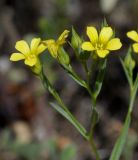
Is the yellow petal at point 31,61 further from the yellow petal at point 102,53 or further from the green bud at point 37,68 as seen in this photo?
the yellow petal at point 102,53

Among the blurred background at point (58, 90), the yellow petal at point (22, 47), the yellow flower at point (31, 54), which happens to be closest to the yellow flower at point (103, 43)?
the yellow flower at point (31, 54)

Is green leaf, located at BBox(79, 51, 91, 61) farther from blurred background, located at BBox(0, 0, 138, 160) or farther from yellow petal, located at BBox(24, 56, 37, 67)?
blurred background, located at BBox(0, 0, 138, 160)

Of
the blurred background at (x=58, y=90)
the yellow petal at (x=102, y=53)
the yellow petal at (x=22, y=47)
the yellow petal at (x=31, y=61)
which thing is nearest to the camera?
the yellow petal at (x=102, y=53)

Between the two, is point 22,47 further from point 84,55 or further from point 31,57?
point 84,55

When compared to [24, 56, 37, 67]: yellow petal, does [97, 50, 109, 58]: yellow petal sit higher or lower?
lower

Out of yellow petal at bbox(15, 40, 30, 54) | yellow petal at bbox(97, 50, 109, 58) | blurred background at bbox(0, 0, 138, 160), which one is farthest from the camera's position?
blurred background at bbox(0, 0, 138, 160)

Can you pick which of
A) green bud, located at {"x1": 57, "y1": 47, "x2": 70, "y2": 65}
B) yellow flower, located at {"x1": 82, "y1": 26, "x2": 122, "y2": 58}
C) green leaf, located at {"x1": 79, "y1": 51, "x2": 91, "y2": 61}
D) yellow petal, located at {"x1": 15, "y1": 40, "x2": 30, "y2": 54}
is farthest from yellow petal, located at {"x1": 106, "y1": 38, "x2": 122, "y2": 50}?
yellow petal, located at {"x1": 15, "y1": 40, "x2": 30, "y2": 54}

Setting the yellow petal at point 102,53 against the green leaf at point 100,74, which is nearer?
the yellow petal at point 102,53

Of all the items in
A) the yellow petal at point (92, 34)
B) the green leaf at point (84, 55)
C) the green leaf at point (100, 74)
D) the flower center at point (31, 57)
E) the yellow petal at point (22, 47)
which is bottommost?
the green leaf at point (100, 74)

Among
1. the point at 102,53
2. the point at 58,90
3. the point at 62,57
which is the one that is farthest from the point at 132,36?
the point at 58,90
